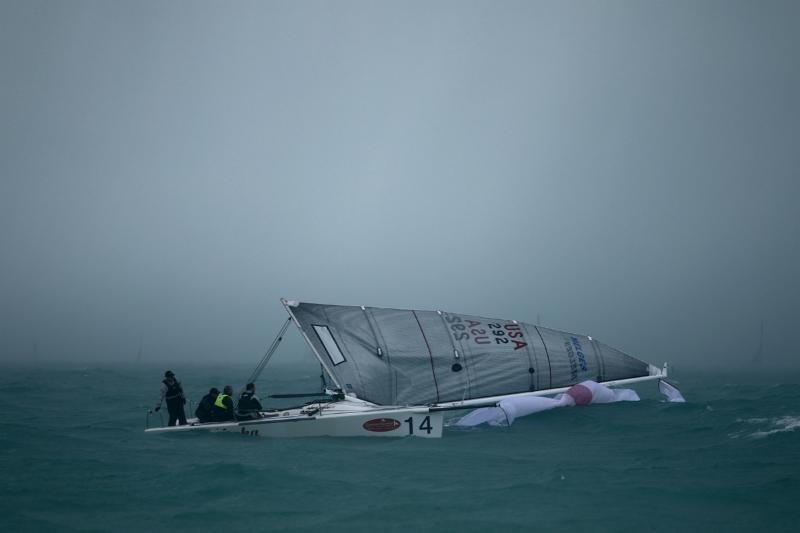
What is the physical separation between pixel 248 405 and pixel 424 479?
6.74 metres

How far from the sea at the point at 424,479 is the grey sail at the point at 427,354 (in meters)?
1.65

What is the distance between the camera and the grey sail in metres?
20.5

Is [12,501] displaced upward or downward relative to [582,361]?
downward

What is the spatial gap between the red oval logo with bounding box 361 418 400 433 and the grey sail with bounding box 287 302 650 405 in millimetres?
2679

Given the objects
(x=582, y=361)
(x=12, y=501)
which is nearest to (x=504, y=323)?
(x=582, y=361)

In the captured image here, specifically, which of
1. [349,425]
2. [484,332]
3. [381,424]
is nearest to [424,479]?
[381,424]

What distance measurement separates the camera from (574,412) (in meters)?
21.1

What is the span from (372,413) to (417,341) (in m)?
3.97

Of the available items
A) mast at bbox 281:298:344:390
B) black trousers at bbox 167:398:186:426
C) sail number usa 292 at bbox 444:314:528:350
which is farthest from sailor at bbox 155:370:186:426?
sail number usa 292 at bbox 444:314:528:350

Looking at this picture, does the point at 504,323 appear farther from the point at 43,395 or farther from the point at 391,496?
the point at 43,395

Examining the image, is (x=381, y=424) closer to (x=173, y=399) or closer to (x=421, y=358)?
(x=421, y=358)

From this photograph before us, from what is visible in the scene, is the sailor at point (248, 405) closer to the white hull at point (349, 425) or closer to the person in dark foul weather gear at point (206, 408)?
the white hull at point (349, 425)

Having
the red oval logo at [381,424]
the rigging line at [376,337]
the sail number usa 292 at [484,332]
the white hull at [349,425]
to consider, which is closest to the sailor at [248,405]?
the white hull at [349,425]

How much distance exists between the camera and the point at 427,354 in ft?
68.5
